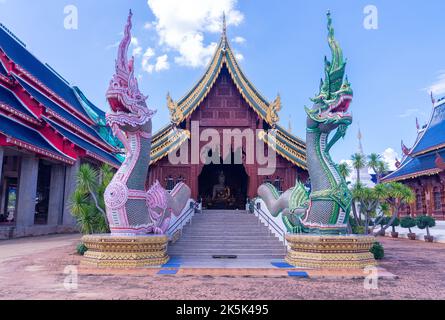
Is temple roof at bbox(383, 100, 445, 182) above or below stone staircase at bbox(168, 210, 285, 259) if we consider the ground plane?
above

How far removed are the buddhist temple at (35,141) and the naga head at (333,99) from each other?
13.4m

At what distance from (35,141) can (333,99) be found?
15535mm

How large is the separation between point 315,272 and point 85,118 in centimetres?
2354

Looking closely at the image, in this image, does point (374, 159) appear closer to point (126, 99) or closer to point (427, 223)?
point (427, 223)

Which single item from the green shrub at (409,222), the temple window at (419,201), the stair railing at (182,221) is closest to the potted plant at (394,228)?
the green shrub at (409,222)

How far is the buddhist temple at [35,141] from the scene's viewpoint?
54.6 ft

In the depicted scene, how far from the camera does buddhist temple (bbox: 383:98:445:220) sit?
21.2 m

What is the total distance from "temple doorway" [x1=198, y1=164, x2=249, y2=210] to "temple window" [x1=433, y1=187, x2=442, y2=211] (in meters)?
12.6

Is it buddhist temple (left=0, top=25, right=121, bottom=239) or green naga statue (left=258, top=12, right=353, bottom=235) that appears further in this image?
buddhist temple (left=0, top=25, right=121, bottom=239)

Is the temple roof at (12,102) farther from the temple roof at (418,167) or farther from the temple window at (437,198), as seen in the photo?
the temple window at (437,198)

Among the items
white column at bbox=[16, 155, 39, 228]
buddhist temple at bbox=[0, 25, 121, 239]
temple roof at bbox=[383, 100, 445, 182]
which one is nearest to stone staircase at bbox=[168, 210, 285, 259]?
white column at bbox=[16, 155, 39, 228]

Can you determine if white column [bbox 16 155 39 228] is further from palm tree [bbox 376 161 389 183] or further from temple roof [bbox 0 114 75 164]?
palm tree [bbox 376 161 389 183]
